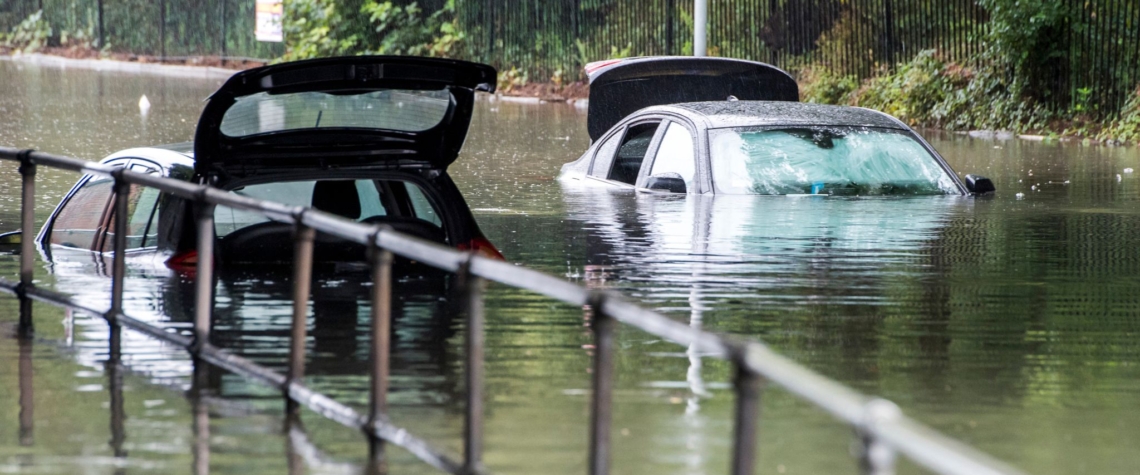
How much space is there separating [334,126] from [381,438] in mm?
3345

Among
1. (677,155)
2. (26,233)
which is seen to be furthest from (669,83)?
(26,233)

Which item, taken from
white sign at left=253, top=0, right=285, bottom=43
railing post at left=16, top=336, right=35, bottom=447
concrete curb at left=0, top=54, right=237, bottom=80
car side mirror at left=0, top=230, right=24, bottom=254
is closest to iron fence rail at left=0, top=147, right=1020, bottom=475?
railing post at left=16, top=336, right=35, bottom=447

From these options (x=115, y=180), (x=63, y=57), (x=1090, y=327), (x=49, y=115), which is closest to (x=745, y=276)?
(x=1090, y=327)

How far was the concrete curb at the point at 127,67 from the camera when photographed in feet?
156

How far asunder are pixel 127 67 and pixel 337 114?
44.2m

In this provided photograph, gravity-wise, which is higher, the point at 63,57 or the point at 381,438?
the point at 63,57

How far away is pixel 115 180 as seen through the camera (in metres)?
7.29

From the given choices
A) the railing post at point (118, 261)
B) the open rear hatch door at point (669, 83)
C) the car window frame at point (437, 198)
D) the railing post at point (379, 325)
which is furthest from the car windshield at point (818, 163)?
the railing post at point (379, 325)

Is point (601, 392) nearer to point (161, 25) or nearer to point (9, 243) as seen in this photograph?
point (9, 243)

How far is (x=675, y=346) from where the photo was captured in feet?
24.8

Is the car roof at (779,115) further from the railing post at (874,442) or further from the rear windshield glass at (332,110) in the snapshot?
the railing post at (874,442)

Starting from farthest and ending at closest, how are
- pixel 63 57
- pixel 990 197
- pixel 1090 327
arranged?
pixel 63 57 < pixel 990 197 < pixel 1090 327

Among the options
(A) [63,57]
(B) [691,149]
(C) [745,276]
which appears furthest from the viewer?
(A) [63,57]

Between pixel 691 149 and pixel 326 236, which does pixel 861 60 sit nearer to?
pixel 691 149
